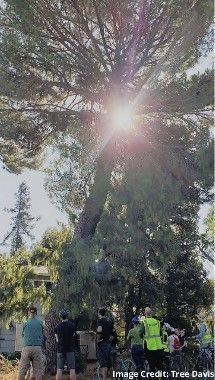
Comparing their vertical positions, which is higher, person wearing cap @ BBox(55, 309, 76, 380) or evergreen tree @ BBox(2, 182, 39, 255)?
evergreen tree @ BBox(2, 182, 39, 255)

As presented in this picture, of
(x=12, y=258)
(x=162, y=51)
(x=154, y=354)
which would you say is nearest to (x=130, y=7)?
(x=162, y=51)

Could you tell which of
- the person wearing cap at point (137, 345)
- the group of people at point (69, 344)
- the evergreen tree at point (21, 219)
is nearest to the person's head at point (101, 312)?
the group of people at point (69, 344)

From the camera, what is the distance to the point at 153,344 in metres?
8.91

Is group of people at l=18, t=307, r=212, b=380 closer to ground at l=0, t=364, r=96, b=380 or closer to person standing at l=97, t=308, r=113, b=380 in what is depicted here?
person standing at l=97, t=308, r=113, b=380

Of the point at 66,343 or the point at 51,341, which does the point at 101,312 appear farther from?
the point at 51,341

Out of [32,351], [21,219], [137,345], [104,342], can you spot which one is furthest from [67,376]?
[21,219]

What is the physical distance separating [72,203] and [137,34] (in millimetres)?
5427

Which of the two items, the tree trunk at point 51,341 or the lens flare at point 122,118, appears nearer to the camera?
the tree trunk at point 51,341

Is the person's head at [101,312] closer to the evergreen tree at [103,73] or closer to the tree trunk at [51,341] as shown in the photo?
the tree trunk at [51,341]

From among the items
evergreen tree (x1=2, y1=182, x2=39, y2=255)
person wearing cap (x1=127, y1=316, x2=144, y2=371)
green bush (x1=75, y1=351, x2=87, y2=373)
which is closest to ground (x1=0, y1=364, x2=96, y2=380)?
green bush (x1=75, y1=351, x2=87, y2=373)

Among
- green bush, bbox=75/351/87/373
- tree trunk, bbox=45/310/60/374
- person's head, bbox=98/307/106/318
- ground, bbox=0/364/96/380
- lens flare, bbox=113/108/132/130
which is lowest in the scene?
ground, bbox=0/364/96/380

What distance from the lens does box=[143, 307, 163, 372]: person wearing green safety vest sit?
8.91m

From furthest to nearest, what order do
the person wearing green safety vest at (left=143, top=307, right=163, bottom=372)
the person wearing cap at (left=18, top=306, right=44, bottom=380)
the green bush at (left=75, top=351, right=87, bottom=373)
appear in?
the green bush at (left=75, top=351, right=87, bottom=373), the person wearing green safety vest at (left=143, top=307, right=163, bottom=372), the person wearing cap at (left=18, top=306, right=44, bottom=380)

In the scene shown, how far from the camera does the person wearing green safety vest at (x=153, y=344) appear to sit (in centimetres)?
891
